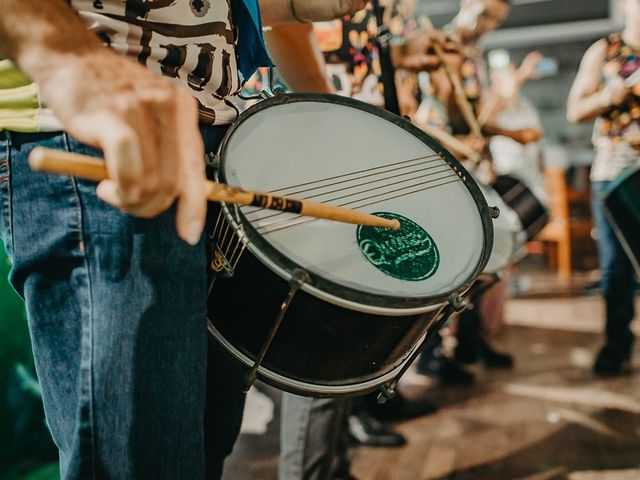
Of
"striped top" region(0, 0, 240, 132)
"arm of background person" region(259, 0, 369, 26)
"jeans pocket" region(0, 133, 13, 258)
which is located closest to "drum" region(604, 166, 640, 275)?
"arm of background person" region(259, 0, 369, 26)

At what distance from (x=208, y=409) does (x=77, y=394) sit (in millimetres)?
298

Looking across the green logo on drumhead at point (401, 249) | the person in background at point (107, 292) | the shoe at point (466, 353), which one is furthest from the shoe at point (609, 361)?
the person in background at point (107, 292)

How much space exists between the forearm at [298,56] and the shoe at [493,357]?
189 cm

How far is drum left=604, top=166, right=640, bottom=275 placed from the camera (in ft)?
5.29

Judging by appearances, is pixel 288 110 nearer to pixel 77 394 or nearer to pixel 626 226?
pixel 77 394

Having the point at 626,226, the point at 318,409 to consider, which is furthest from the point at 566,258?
the point at 318,409

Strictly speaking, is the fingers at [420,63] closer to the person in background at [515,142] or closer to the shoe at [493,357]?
the shoe at [493,357]

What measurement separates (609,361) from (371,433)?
123cm

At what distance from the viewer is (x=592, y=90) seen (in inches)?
92.9

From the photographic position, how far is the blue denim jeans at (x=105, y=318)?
22.2 inches

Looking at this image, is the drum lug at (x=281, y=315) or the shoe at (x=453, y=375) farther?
the shoe at (x=453, y=375)

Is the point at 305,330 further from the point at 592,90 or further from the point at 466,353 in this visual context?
the point at 592,90

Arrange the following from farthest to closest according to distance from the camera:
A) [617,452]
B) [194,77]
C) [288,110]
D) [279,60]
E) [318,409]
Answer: [617,452] → [318,409] → [279,60] → [288,110] → [194,77]

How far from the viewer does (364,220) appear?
657 mm
